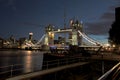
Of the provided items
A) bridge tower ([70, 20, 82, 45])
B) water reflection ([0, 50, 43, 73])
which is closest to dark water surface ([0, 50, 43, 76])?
water reflection ([0, 50, 43, 73])

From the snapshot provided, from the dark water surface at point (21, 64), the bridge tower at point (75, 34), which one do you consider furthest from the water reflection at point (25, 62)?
the bridge tower at point (75, 34)

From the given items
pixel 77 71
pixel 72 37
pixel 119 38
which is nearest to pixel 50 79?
pixel 77 71

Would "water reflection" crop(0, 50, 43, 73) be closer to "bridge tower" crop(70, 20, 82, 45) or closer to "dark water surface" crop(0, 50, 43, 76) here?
"dark water surface" crop(0, 50, 43, 76)

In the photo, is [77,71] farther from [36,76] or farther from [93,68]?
[36,76]

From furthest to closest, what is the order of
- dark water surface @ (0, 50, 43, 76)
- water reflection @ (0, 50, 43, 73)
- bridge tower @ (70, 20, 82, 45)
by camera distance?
bridge tower @ (70, 20, 82, 45), water reflection @ (0, 50, 43, 73), dark water surface @ (0, 50, 43, 76)

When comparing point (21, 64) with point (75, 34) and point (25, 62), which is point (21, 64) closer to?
point (25, 62)

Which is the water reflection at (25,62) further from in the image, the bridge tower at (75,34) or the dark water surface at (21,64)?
the bridge tower at (75,34)

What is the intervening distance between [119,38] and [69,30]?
131422 mm

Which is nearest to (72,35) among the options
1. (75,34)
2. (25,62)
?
(75,34)

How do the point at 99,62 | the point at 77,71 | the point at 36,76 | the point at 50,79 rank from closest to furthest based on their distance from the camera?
the point at 36,76, the point at 50,79, the point at 77,71, the point at 99,62

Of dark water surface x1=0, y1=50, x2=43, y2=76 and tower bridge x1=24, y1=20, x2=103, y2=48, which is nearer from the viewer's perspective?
dark water surface x1=0, y1=50, x2=43, y2=76

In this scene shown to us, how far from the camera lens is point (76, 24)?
186500 mm

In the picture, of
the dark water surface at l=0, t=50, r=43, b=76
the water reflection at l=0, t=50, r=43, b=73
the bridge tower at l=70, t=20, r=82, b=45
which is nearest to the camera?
Result: the dark water surface at l=0, t=50, r=43, b=76

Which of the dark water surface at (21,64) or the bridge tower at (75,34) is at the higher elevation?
the bridge tower at (75,34)
